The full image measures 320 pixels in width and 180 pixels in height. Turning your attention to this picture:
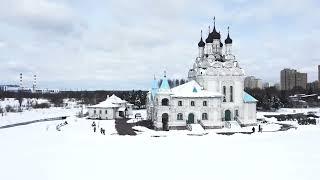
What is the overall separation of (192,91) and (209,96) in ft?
5.50

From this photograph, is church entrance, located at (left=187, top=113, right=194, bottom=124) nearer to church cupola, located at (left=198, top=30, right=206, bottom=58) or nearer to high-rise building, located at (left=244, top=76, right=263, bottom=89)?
church cupola, located at (left=198, top=30, right=206, bottom=58)

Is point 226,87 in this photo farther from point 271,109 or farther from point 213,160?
point 271,109

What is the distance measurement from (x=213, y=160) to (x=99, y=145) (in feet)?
26.1

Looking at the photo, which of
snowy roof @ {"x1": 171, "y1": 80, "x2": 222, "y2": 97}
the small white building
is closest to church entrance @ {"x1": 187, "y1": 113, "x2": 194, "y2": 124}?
snowy roof @ {"x1": 171, "y1": 80, "x2": 222, "y2": 97}

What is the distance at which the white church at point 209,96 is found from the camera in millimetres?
37562

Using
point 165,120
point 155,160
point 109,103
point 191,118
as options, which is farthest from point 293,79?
point 155,160

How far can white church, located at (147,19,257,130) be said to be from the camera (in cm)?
3756

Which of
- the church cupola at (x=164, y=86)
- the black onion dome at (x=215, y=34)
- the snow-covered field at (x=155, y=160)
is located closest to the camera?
the snow-covered field at (x=155, y=160)

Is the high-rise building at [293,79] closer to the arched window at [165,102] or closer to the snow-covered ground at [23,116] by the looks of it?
the snow-covered ground at [23,116]

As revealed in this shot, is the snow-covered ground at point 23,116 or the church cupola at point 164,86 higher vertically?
the church cupola at point 164,86

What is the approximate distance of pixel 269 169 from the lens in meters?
15.9

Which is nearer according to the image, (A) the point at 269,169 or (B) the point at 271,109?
(A) the point at 269,169

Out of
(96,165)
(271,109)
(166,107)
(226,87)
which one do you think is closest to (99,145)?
(96,165)

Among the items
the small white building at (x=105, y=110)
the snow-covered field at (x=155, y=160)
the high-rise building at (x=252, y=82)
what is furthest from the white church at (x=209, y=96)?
the high-rise building at (x=252, y=82)
